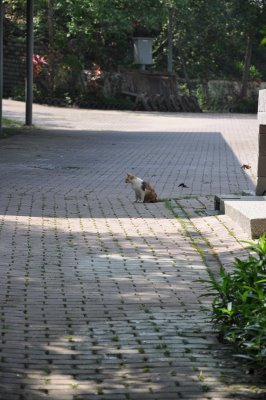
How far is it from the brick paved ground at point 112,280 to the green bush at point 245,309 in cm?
11

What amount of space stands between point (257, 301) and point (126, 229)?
16.4 ft

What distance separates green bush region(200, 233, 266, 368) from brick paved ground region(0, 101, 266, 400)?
11cm

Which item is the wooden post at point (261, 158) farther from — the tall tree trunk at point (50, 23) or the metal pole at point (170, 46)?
the metal pole at point (170, 46)

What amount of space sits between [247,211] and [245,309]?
14.6 feet

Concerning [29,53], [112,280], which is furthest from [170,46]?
[112,280]

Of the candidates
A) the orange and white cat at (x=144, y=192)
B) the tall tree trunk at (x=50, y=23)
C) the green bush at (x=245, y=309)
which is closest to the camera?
the green bush at (x=245, y=309)

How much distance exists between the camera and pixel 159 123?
1313 inches

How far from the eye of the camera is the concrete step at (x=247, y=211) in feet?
32.0

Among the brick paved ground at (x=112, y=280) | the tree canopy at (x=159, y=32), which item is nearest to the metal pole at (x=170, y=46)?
the tree canopy at (x=159, y=32)

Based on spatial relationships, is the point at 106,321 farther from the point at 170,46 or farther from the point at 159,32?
the point at 159,32

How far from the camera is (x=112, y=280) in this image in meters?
8.38

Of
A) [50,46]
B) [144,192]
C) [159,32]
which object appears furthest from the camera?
[159,32]

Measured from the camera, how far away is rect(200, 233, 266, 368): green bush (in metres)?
5.80

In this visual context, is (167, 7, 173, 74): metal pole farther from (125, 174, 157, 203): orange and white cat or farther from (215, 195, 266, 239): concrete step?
(215, 195, 266, 239): concrete step
